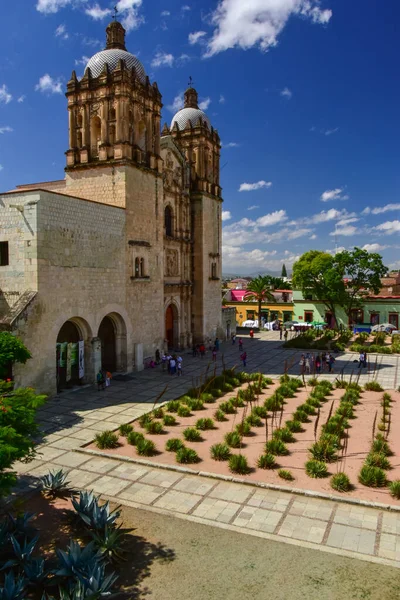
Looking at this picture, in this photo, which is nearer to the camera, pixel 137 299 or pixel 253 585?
pixel 253 585

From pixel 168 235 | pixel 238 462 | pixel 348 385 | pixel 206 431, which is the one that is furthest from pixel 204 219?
pixel 238 462

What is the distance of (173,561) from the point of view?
848 cm

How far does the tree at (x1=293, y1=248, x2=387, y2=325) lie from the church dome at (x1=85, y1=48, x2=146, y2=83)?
2376cm

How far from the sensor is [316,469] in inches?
481

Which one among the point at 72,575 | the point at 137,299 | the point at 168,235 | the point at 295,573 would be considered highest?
the point at 168,235

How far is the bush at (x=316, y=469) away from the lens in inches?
Answer: 480

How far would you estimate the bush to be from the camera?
1218 cm

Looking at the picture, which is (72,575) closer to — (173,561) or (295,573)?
(173,561)

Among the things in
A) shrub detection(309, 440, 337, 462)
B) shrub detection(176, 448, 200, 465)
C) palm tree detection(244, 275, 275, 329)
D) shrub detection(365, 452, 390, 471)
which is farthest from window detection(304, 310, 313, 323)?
shrub detection(176, 448, 200, 465)

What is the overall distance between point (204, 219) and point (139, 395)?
18.6 metres

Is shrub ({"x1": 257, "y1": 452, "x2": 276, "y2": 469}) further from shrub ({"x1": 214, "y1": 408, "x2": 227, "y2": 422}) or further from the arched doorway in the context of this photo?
the arched doorway

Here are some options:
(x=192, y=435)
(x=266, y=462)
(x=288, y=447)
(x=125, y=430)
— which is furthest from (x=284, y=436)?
(x=125, y=430)

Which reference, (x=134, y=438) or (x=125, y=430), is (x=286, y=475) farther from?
(x=125, y=430)

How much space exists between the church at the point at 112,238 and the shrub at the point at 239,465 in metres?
9.96
